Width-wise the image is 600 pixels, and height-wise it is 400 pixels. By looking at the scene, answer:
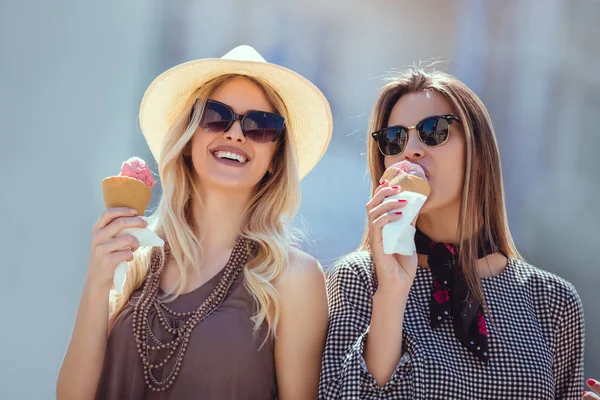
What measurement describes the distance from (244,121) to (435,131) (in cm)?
79

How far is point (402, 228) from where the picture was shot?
2.39 m

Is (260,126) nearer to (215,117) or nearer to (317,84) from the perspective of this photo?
(215,117)

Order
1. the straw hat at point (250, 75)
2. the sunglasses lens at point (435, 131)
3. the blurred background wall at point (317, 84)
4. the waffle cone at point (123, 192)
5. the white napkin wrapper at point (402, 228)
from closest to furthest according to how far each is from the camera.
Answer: the white napkin wrapper at point (402, 228) → the waffle cone at point (123, 192) → the sunglasses lens at point (435, 131) → the straw hat at point (250, 75) → the blurred background wall at point (317, 84)

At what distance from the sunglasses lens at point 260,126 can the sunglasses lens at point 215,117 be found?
0.08 meters

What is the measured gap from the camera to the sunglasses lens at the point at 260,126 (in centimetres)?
286

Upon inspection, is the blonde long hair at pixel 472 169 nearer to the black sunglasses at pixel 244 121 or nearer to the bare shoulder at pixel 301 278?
the bare shoulder at pixel 301 278

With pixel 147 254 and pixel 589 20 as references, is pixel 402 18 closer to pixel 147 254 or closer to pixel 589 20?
pixel 589 20

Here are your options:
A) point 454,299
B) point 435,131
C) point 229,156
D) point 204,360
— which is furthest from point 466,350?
point 229,156

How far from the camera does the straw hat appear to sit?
2.97 metres

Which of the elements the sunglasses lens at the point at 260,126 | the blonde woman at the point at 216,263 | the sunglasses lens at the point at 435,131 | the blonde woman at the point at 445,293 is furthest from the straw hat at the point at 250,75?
the sunglasses lens at the point at 435,131

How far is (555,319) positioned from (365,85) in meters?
2.29

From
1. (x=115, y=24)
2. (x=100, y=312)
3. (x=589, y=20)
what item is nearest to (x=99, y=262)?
(x=100, y=312)

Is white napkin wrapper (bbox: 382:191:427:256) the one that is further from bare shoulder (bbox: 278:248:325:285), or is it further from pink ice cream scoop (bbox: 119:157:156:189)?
pink ice cream scoop (bbox: 119:157:156:189)

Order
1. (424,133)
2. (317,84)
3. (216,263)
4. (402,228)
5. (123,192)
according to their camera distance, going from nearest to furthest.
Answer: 1. (402,228)
2. (123,192)
3. (424,133)
4. (216,263)
5. (317,84)
